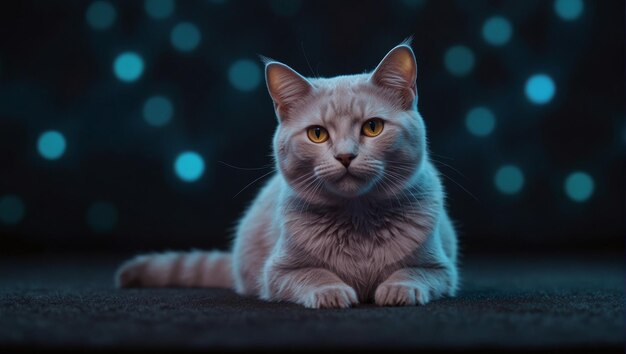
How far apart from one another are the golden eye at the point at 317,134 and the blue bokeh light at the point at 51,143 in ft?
6.86

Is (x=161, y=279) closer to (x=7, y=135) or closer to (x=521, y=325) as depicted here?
(x=521, y=325)

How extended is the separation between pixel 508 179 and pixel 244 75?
1.43 metres

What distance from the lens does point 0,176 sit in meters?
3.22

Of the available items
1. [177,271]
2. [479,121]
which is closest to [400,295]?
[177,271]

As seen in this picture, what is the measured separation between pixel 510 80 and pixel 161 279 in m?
1.99

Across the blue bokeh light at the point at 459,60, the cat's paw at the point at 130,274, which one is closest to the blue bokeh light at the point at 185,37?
the blue bokeh light at the point at 459,60

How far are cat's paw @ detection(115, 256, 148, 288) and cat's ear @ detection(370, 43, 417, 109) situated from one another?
1.05m

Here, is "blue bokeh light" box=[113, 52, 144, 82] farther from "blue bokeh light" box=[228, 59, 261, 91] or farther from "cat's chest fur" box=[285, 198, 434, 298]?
"cat's chest fur" box=[285, 198, 434, 298]

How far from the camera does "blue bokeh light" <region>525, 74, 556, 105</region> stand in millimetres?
3143

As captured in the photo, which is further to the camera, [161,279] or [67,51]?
[67,51]

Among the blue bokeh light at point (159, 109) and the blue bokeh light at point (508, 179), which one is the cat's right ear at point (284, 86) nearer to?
the blue bokeh light at point (159, 109)

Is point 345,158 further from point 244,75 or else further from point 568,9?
point 568,9

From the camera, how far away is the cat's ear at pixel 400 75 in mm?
1562

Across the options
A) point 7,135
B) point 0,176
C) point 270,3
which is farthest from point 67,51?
point 270,3
